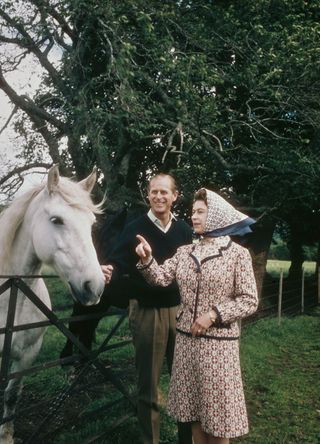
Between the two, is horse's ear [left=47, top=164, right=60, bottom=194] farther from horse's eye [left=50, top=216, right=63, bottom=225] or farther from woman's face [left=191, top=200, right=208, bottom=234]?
woman's face [left=191, top=200, right=208, bottom=234]

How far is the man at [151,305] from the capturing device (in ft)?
11.4

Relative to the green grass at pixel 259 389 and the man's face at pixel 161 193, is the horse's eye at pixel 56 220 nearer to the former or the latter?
the man's face at pixel 161 193

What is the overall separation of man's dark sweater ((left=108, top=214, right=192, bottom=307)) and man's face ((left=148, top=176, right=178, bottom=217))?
178 millimetres

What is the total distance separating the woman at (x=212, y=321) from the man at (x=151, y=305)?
48cm

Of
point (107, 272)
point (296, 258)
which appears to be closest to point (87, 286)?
point (107, 272)

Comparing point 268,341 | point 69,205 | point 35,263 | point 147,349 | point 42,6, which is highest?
point 42,6

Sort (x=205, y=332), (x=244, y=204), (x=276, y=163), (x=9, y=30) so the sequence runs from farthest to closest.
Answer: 1. (x=244, y=204)
2. (x=9, y=30)
3. (x=276, y=163)
4. (x=205, y=332)

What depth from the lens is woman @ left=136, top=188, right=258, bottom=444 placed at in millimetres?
2697

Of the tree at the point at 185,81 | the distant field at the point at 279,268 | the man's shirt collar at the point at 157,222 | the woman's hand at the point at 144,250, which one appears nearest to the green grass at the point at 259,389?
the man's shirt collar at the point at 157,222

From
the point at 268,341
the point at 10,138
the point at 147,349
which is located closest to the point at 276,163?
the point at 268,341

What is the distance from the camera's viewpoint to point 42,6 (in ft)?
28.1

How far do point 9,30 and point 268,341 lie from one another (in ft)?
31.8

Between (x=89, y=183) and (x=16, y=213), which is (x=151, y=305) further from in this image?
(x=16, y=213)

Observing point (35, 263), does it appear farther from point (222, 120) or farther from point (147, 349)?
point (222, 120)
